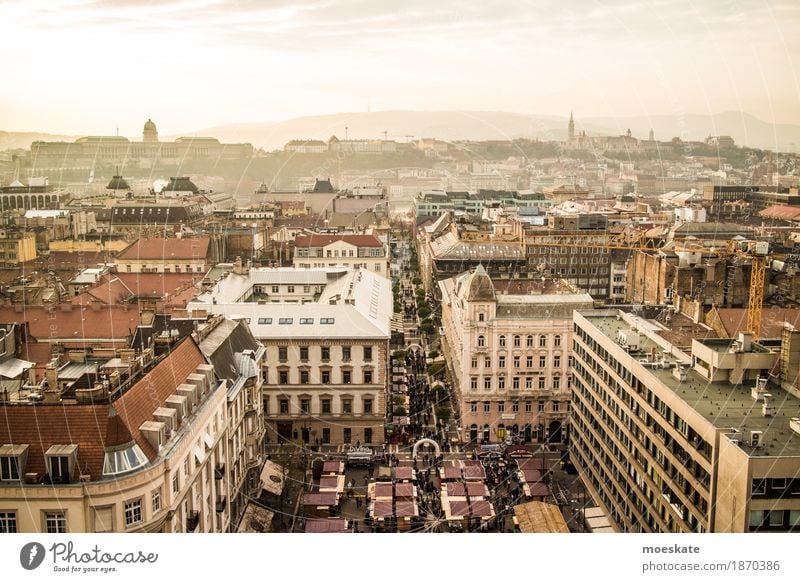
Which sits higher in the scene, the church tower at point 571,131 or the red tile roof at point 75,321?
the church tower at point 571,131

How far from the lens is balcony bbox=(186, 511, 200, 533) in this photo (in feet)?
12.5

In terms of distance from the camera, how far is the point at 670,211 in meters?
15.7

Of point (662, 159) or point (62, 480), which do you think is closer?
point (62, 480)

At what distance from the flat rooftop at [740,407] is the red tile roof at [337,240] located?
757 cm

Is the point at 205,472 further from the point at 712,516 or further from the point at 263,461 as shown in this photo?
the point at 712,516

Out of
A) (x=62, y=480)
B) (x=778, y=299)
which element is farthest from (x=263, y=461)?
(x=778, y=299)

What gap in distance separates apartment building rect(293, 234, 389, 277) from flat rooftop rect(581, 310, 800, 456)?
7260mm

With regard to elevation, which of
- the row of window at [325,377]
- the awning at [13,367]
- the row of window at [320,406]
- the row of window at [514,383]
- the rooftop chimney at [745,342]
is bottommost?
the row of window at [320,406]

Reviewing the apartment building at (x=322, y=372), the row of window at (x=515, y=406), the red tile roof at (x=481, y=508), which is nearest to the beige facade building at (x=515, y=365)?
the row of window at (x=515, y=406)

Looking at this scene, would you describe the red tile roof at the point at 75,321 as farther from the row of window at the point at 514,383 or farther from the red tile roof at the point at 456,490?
the row of window at the point at 514,383

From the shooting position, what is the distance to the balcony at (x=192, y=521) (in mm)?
3808

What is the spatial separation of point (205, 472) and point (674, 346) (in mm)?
2969

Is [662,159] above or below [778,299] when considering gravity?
above
